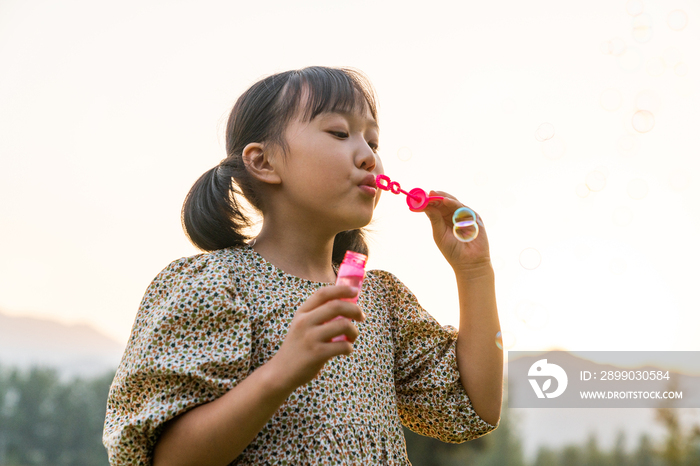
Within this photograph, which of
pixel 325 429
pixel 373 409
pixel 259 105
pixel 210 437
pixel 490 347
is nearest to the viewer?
pixel 210 437

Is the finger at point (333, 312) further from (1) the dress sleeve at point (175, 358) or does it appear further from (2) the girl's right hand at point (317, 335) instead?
(1) the dress sleeve at point (175, 358)

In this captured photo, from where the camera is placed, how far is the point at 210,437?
99cm

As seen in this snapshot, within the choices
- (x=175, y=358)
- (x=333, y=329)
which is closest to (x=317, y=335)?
(x=333, y=329)

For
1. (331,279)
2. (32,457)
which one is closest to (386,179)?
(331,279)

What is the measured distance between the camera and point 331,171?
1275mm

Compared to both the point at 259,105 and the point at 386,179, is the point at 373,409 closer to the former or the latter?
the point at 386,179

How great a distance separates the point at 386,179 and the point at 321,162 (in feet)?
0.49

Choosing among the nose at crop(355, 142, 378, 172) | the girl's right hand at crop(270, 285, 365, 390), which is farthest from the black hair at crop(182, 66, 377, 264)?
the girl's right hand at crop(270, 285, 365, 390)

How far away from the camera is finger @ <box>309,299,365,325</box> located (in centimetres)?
93

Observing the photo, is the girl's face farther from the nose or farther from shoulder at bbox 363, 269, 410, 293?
shoulder at bbox 363, 269, 410, 293

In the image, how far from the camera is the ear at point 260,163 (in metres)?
1.39

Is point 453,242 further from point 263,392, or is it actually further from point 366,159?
point 263,392

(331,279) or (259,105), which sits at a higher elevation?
(259,105)

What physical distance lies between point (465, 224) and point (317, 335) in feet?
2.00
